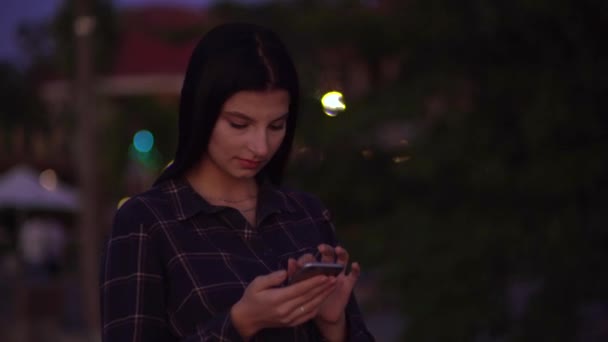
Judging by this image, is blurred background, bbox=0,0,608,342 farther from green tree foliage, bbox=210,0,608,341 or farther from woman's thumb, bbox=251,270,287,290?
woman's thumb, bbox=251,270,287,290

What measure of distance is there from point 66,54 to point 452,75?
1047cm

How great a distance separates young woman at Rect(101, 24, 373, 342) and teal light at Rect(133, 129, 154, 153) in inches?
651

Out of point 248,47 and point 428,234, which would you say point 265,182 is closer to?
point 248,47

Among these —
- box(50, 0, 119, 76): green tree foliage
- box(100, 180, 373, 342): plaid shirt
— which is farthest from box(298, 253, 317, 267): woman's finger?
box(50, 0, 119, 76): green tree foliage

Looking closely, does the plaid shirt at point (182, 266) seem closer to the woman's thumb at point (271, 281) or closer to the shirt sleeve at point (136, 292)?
the shirt sleeve at point (136, 292)

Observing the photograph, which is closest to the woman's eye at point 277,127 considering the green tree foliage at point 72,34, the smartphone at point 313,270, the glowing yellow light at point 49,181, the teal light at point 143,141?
the smartphone at point 313,270

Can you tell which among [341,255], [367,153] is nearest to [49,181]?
[367,153]

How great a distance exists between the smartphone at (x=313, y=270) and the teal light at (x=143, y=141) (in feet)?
55.3

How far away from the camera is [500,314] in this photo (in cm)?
501

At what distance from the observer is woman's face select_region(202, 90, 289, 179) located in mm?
1887

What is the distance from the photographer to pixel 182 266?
6.04ft

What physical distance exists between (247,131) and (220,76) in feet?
0.38

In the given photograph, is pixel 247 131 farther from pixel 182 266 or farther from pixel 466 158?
pixel 466 158

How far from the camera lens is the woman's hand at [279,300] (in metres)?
1.68
